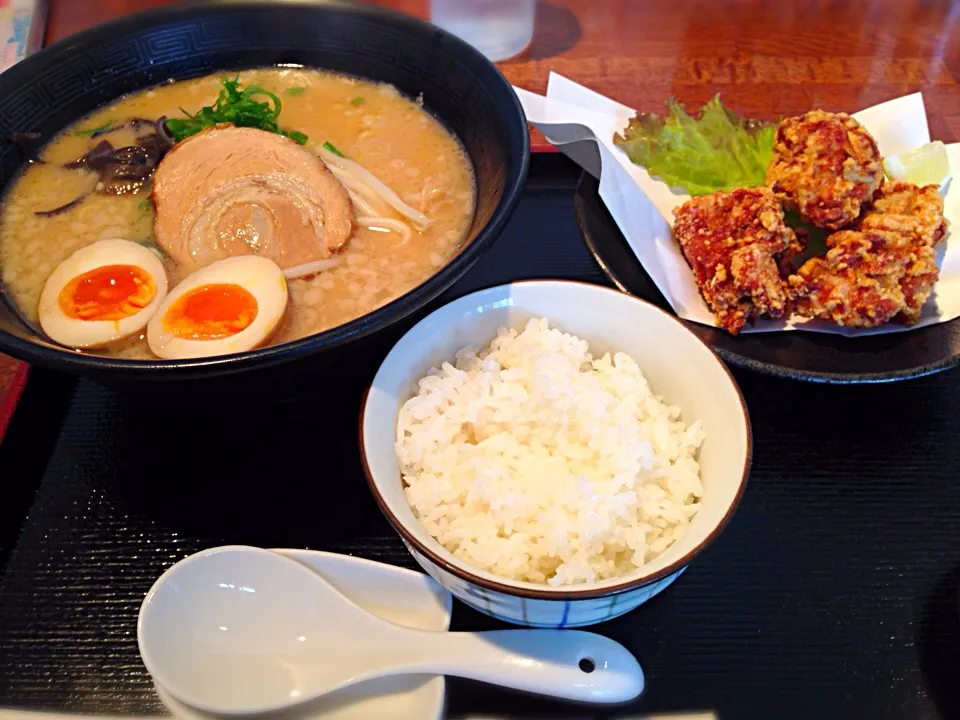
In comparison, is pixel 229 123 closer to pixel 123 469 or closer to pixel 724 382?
pixel 123 469

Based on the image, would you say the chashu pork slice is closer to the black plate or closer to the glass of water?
the black plate

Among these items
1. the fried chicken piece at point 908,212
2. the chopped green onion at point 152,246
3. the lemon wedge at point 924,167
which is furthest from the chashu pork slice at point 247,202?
the lemon wedge at point 924,167

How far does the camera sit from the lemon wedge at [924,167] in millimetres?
2105

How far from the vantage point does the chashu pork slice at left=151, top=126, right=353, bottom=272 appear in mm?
1913

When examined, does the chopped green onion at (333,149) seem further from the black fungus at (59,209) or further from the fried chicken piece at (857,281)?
the fried chicken piece at (857,281)

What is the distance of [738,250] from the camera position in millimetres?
1862

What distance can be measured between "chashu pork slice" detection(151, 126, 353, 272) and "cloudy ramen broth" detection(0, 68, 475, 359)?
8 centimetres

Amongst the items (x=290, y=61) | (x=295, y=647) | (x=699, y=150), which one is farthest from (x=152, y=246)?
(x=699, y=150)

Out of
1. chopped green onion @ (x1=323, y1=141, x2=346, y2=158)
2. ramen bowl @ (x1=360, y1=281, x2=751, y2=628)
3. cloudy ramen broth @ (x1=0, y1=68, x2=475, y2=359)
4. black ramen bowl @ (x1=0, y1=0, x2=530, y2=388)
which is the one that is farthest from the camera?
chopped green onion @ (x1=323, y1=141, x2=346, y2=158)

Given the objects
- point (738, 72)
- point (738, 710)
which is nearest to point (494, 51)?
point (738, 72)

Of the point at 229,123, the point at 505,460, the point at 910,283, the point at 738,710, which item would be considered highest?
the point at 229,123

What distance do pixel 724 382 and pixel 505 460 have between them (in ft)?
1.52

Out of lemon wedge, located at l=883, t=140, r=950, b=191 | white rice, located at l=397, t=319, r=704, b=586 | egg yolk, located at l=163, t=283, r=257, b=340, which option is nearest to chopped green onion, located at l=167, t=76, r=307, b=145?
egg yolk, located at l=163, t=283, r=257, b=340

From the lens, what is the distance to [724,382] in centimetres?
138
